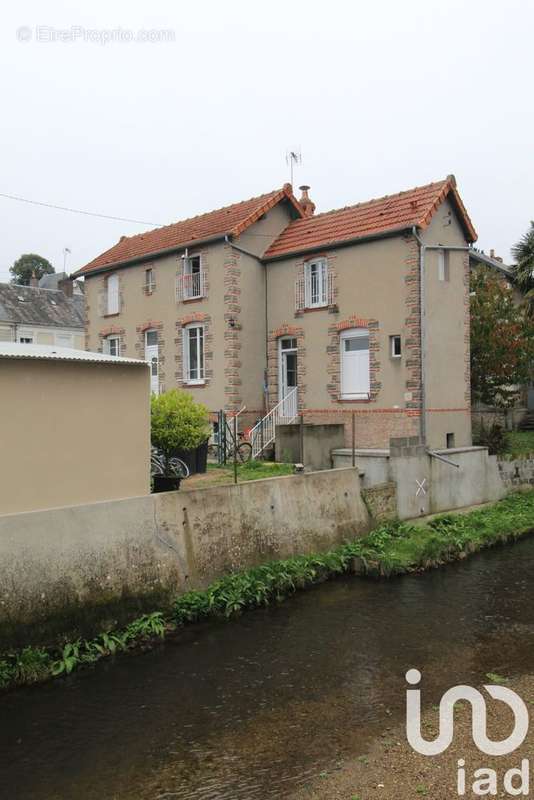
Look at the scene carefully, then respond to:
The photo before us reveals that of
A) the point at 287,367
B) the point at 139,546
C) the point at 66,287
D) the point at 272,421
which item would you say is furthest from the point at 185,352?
the point at 66,287

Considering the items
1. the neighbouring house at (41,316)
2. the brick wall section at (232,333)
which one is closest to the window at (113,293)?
the brick wall section at (232,333)

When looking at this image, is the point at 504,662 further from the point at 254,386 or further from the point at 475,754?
the point at 254,386

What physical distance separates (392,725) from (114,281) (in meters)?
21.2

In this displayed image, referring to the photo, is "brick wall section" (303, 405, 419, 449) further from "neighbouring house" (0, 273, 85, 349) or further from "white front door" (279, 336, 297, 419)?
"neighbouring house" (0, 273, 85, 349)

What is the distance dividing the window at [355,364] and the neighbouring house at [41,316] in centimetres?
2755

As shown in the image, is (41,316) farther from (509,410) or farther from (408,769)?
(408,769)

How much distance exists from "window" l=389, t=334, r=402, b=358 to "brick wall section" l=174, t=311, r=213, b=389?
611 centimetres

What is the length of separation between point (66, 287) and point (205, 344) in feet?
102

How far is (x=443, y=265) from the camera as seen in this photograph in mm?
18719

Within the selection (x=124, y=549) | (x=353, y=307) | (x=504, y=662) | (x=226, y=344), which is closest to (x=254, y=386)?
(x=226, y=344)

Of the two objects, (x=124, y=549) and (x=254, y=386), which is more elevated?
(x=254, y=386)

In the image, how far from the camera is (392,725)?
22.6ft

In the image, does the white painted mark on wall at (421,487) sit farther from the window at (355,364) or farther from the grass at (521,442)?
the grass at (521,442)

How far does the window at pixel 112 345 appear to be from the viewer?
2527 centimetres
